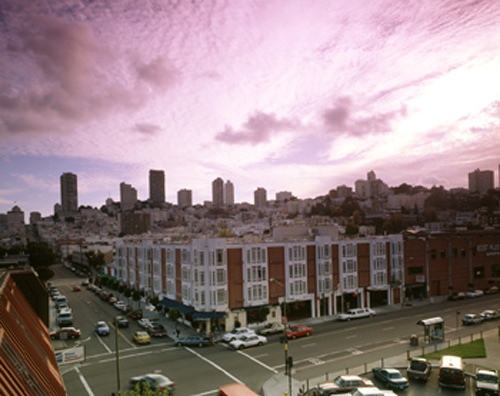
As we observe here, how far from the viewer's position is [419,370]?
30719mm

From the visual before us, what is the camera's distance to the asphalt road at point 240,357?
103ft

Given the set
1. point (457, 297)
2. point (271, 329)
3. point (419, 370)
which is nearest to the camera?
point (419, 370)

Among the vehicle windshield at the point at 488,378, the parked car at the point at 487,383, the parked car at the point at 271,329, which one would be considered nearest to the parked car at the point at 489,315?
the parked car at the point at 487,383

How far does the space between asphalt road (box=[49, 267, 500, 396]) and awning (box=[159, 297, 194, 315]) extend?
19.0 feet

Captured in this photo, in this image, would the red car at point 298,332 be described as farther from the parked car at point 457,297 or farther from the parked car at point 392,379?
the parked car at point 457,297

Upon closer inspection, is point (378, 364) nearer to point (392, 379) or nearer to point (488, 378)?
point (392, 379)

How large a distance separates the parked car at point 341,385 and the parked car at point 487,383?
7513mm

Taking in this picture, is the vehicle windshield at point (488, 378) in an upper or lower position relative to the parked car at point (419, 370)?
upper

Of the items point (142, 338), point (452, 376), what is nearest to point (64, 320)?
point (142, 338)

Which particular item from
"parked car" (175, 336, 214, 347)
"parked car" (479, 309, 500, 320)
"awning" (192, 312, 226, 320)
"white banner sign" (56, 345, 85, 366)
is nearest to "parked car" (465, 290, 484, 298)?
"parked car" (479, 309, 500, 320)

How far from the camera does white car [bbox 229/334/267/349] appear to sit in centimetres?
4059

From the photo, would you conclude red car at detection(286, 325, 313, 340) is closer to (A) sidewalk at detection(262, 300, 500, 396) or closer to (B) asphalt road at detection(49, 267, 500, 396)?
(B) asphalt road at detection(49, 267, 500, 396)

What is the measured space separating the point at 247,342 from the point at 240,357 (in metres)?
3.38

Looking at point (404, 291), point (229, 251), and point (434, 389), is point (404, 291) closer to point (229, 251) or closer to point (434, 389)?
point (229, 251)
